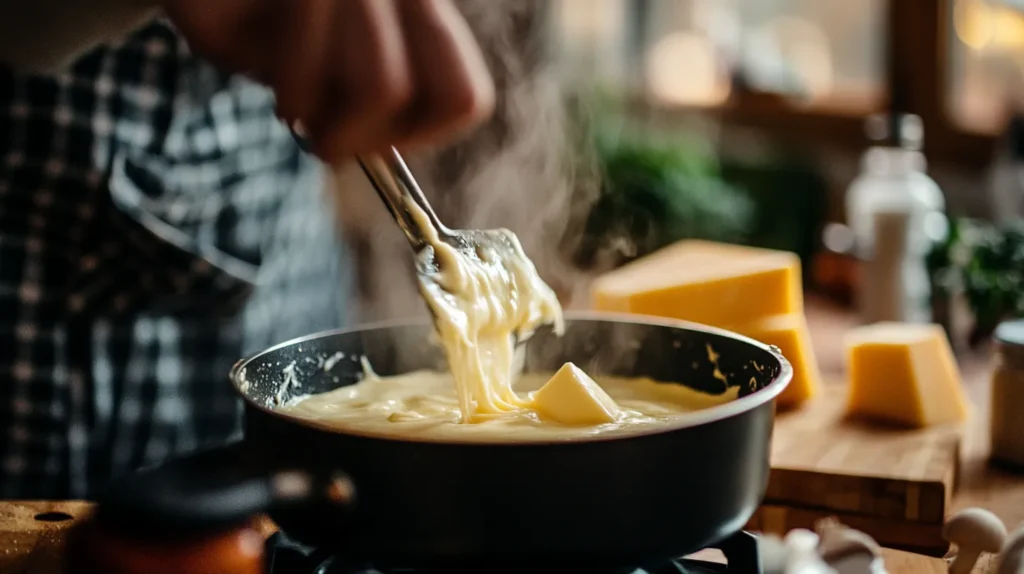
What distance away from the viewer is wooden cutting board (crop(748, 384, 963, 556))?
3.94 feet

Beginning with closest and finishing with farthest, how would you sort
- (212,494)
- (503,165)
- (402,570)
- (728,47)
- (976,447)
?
(212,494) < (402,570) < (976,447) < (503,165) < (728,47)

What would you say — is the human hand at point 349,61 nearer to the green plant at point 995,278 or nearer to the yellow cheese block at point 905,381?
the yellow cheese block at point 905,381

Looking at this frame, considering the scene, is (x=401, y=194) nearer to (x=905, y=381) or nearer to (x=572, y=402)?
(x=572, y=402)

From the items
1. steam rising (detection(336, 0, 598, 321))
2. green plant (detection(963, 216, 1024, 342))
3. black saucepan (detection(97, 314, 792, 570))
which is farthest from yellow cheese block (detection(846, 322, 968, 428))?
steam rising (detection(336, 0, 598, 321))

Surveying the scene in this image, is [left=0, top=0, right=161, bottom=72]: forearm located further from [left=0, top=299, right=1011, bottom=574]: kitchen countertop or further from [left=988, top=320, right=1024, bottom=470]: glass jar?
[left=988, top=320, right=1024, bottom=470]: glass jar

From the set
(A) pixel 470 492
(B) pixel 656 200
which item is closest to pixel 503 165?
(B) pixel 656 200

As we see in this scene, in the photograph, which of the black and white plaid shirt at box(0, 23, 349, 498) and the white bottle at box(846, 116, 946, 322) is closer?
the black and white plaid shirt at box(0, 23, 349, 498)

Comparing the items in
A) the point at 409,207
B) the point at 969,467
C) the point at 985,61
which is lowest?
the point at 969,467

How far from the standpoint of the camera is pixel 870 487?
48.4 inches

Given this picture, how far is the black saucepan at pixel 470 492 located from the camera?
76cm

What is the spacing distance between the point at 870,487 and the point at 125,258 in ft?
3.73

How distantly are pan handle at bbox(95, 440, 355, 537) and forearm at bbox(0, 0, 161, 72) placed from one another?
0.45 m

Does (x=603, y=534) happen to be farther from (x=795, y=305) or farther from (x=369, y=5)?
(x=795, y=305)

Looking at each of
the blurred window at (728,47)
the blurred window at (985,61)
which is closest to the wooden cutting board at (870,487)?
the blurred window at (985,61)
